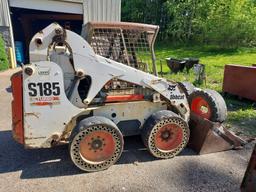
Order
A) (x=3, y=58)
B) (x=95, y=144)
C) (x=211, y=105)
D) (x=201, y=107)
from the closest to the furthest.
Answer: (x=95, y=144) < (x=211, y=105) < (x=201, y=107) < (x=3, y=58)

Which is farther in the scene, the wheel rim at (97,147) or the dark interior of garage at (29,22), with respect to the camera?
the dark interior of garage at (29,22)

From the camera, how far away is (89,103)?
3.34 m

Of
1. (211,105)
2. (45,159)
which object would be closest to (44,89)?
(45,159)

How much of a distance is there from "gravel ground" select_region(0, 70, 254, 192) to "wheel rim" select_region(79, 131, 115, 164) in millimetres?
199

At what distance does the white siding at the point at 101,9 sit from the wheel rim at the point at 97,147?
9.63 meters

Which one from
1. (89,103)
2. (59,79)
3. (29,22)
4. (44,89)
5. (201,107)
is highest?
(29,22)

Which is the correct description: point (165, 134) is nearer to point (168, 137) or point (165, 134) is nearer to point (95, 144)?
point (168, 137)

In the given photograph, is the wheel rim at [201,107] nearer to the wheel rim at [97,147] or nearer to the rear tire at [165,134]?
the rear tire at [165,134]

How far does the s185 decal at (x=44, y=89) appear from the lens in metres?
3.01

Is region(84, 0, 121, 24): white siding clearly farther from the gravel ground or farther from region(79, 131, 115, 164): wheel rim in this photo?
region(79, 131, 115, 164): wheel rim

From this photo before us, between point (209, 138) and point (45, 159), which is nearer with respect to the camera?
point (45, 159)

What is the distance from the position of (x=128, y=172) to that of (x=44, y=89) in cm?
153

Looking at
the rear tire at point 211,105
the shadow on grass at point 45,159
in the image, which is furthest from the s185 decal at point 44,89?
the rear tire at point 211,105

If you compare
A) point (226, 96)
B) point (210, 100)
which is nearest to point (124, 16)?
point (226, 96)
